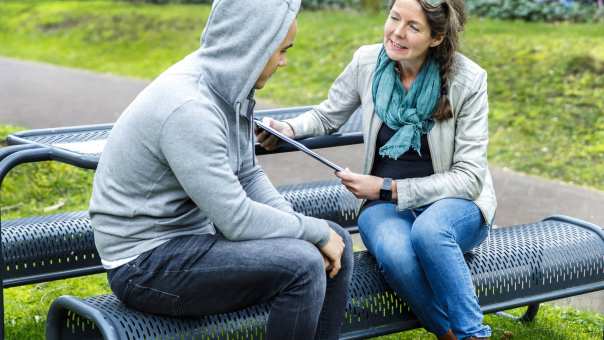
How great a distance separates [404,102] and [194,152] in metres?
1.19

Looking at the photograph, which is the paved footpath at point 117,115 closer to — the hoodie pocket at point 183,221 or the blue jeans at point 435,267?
the blue jeans at point 435,267

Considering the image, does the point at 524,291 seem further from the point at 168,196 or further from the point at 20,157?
the point at 20,157

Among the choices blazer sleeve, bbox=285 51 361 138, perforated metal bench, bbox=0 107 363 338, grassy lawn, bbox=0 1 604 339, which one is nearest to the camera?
perforated metal bench, bbox=0 107 363 338

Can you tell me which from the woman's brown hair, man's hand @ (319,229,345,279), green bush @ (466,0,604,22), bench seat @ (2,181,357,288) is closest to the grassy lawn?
green bush @ (466,0,604,22)

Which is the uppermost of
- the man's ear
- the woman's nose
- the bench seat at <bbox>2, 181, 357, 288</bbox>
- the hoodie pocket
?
the woman's nose

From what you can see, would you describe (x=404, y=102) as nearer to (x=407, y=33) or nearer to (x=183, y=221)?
(x=407, y=33)

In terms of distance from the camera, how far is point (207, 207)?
2916 millimetres

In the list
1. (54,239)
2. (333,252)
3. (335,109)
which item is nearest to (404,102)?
(335,109)

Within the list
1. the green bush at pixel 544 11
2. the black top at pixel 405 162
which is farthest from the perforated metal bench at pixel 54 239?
the green bush at pixel 544 11

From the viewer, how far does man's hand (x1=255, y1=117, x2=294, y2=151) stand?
151 inches

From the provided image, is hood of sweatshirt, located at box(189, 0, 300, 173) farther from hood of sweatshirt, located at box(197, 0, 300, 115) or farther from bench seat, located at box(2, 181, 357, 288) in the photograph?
bench seat, located at box(2, 181, 357, 288)

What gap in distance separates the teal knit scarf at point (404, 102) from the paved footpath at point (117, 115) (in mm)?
1519

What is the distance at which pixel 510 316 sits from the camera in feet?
15.0

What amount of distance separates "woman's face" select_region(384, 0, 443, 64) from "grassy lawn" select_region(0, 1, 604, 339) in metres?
1.26
